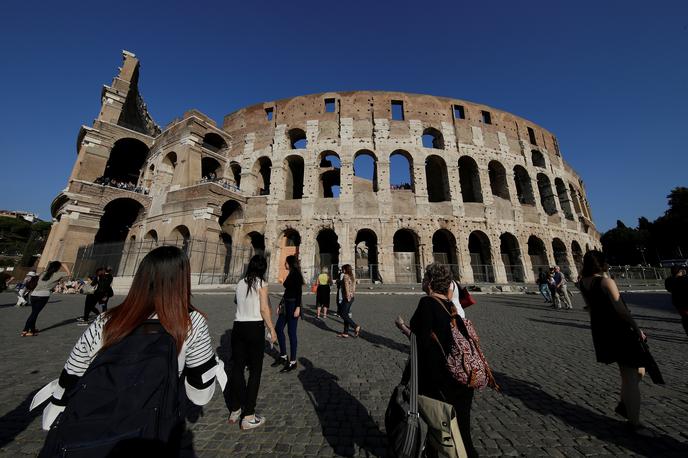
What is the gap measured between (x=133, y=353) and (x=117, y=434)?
26cm

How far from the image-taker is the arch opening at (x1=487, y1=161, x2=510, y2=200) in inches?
775

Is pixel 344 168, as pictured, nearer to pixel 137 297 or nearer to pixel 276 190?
pixel 276 190

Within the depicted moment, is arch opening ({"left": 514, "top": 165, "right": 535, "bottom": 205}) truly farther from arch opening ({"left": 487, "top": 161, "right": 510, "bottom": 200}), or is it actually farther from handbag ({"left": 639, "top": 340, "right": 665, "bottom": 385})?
handbag ({"left": 639, "top": 340, "right": 665, "bottom": 385})

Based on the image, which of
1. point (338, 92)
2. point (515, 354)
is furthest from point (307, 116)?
point (515, 354)

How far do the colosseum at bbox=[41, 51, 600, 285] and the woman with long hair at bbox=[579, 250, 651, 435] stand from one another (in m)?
13.8

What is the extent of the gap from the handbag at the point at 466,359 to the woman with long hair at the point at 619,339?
4.87 feet

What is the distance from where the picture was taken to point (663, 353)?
432cm

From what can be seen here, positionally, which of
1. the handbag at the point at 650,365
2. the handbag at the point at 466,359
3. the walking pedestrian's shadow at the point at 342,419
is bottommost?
the walking pedestrian's shadow at the point at 342,419

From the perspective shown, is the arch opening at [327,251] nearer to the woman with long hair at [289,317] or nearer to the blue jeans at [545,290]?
the blue jeans at [545,290]

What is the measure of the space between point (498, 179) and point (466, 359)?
22284 millimetres

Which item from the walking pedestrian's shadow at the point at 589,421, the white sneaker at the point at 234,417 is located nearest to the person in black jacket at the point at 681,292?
the walking pedestrian's shadow at the point at 589,421

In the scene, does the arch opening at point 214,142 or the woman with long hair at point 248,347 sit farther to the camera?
the arch opening at point 214,142

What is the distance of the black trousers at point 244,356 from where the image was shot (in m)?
2.58

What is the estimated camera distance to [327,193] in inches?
906
